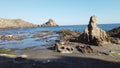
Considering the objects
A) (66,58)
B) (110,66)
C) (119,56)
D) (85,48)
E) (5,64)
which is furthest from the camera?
(85,48)

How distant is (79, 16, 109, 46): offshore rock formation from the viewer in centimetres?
3800

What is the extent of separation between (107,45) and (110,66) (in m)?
14.8

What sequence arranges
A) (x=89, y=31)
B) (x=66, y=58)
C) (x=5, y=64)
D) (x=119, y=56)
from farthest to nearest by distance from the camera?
(x=89, y=31)
(x=119, y=56)
(x=66, y=58)
(x=5, y=64)

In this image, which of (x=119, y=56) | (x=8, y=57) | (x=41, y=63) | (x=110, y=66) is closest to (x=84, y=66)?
(x=110, y=66)

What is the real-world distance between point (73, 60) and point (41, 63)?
11.4 feet

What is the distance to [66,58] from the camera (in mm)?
26328

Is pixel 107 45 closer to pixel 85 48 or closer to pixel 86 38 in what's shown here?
pixel 86 38

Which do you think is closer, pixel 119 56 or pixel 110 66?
pixel 110 66

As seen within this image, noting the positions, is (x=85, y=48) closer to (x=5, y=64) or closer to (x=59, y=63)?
(x=59, y=63)

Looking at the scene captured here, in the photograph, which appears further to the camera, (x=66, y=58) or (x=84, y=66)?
(x=66, y=58)

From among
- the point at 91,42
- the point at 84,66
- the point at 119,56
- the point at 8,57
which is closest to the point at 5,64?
the point at 8,57

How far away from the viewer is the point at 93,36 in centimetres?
3859

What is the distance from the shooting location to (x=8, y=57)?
2786cm

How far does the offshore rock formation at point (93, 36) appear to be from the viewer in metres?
38.0
